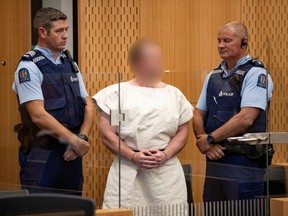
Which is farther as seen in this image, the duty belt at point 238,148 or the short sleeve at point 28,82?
the duty belt at point 238,148

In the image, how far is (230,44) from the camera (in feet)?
22.2

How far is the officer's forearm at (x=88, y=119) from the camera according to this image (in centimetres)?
636

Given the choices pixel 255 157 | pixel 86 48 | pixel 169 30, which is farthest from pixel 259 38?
pixel 255 157

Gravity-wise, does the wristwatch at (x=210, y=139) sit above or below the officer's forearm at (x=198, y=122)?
below

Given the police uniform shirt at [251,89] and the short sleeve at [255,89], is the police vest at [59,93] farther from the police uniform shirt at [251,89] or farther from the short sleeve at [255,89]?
the short sleeve at [255,89]

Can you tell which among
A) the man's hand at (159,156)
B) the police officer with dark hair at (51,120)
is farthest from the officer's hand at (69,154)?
the man's hand at (159,156)

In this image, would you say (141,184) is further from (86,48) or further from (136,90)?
(86,48)

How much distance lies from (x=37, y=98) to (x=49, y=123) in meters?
0.17

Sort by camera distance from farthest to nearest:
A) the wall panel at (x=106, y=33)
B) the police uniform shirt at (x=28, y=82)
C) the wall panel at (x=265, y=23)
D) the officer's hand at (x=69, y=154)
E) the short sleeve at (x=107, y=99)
A: the wall panel at (x=265, y=23)
the wall panel at (x=106, y=33)
the short sleeve at (x=107, y=99)
the officer's hand at (x=69, y=154)
the police uniform shirt at (x=28, y=82)

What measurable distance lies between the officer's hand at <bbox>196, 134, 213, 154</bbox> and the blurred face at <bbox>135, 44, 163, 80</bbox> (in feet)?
1.61

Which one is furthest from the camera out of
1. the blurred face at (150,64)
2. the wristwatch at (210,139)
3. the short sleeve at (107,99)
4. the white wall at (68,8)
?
the white wall at (68,8)

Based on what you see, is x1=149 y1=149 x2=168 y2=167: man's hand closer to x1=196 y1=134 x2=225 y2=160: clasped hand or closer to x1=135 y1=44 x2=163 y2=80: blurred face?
x1=196 y1=134 x2=225 y2=160: clasped hand

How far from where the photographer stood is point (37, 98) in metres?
6.15

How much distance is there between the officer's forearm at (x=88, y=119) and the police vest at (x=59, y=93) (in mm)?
31
